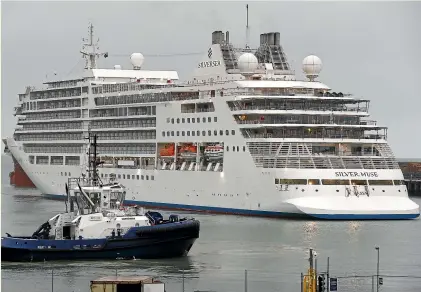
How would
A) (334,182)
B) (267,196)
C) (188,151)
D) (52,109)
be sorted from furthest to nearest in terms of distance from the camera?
(52,109), (188,151), (267,196), (334,182)

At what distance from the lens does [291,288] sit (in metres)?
37.7

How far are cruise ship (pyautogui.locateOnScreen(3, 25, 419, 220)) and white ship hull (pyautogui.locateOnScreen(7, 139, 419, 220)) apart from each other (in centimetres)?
8

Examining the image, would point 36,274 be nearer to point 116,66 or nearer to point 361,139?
point 361,139

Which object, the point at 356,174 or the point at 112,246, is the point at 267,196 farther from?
the point at 112,246

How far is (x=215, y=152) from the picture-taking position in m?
72.1

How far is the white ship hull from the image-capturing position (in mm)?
64562

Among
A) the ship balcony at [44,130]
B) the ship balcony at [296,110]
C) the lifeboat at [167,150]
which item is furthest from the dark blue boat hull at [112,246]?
the ship balcony at [44,130]

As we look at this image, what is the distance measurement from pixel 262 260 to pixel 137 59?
45.5m

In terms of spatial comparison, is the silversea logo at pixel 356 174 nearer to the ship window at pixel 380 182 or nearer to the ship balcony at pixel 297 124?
the ship window at pixel 380 182

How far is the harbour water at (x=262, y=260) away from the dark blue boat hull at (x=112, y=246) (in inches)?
21.2

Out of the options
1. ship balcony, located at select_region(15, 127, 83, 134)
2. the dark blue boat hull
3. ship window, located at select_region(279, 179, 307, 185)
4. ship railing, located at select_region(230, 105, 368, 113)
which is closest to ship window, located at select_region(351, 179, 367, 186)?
ship window, located at select_region(279, 179, 307, 185)

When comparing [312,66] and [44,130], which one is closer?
[312,66]

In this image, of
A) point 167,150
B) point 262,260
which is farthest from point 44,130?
point 262,260

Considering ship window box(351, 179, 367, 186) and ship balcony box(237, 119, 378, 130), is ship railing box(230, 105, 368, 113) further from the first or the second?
ship window box(351, 179, 367, 186)
